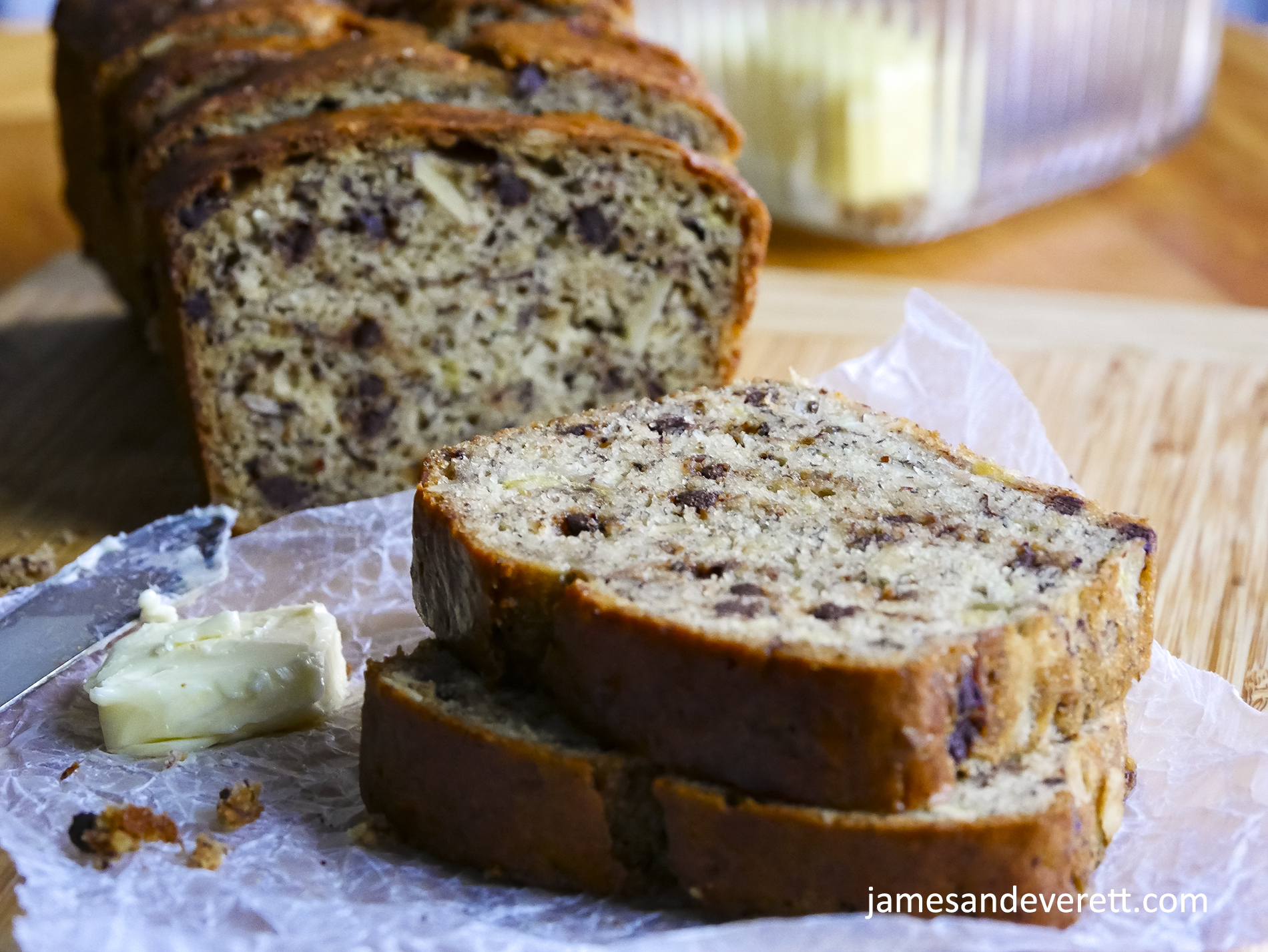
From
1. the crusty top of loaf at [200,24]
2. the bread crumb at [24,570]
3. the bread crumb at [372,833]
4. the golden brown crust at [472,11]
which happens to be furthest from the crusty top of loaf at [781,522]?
the crusty top of loaf at [200,24]

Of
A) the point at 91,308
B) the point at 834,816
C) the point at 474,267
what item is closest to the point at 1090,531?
the point at 834,816

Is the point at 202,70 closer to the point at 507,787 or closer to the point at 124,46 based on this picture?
Answer: the point at 124,46

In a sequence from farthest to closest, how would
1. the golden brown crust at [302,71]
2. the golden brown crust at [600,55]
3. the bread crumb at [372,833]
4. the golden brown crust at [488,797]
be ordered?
1. the golden brown crust at [600,55]
2. the golden brown crust at [302,71]
3. the bread crumb at [372,833]
4. the golden brown crust at [488,797]

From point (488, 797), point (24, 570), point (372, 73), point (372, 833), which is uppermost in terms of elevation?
point (372, 73)

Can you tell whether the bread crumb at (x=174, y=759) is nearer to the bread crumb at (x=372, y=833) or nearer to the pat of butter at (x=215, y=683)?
the pat of butter at (x=215, y=683)

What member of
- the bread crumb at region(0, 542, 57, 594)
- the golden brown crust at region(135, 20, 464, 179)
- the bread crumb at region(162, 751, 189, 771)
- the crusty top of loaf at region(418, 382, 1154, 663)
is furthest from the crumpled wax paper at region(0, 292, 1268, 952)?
the golden brown crust at region(135, 20, 464, 179)

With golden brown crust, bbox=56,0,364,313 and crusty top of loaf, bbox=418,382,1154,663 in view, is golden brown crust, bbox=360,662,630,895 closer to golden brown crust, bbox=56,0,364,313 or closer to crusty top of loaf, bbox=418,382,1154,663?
crusty top of loaf, bbox=418,382,1154,663

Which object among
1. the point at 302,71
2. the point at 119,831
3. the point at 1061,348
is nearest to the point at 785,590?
the point at 119,831
